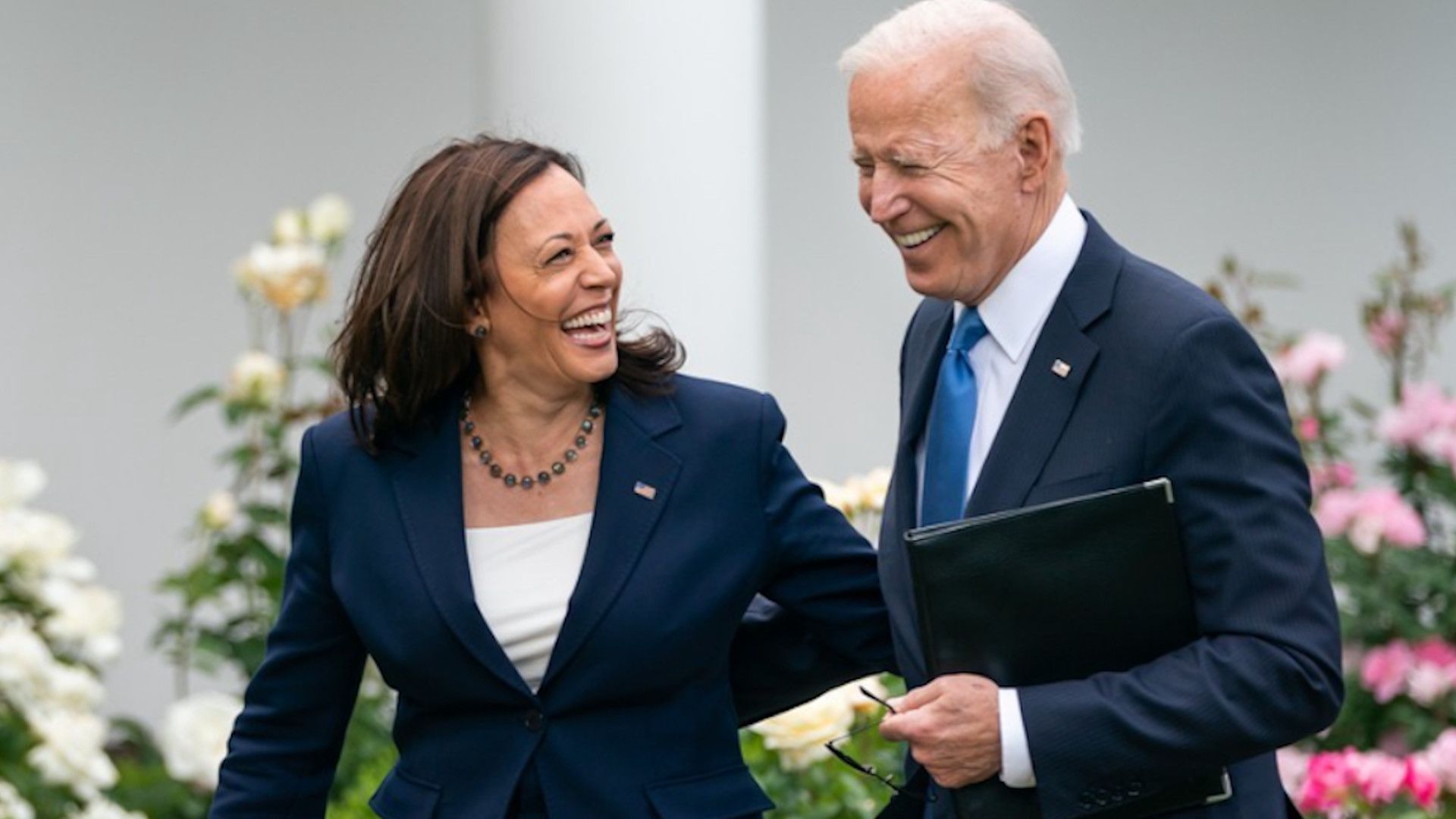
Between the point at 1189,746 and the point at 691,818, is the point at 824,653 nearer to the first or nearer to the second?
the point at 691,818

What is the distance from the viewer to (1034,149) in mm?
3068

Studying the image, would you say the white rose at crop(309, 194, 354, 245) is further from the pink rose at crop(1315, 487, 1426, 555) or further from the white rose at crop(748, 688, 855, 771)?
the pink rose at crop(1315, 487, 1426, 555)

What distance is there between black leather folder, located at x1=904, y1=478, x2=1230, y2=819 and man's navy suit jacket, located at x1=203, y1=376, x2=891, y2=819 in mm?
449

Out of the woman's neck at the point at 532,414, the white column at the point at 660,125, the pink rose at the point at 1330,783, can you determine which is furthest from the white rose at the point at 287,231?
the pink rose at the point at 1330,783

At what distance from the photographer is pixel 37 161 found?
6906 mm

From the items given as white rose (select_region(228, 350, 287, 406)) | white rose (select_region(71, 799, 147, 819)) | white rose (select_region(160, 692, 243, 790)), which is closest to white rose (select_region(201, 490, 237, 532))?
white rose (select_region(228, 350, 287, 406))

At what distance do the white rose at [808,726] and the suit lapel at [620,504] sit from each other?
1.02m

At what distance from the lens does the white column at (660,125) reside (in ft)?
16.6

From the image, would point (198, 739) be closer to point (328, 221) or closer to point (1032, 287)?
point (328, 221)

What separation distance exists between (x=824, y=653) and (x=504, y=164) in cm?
83

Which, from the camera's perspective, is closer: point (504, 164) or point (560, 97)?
point (504, 164)

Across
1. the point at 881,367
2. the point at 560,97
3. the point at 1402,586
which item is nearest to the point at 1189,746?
the point at 560,97

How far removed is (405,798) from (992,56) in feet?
4.14

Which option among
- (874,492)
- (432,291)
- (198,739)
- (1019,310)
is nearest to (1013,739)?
(1019,310)
